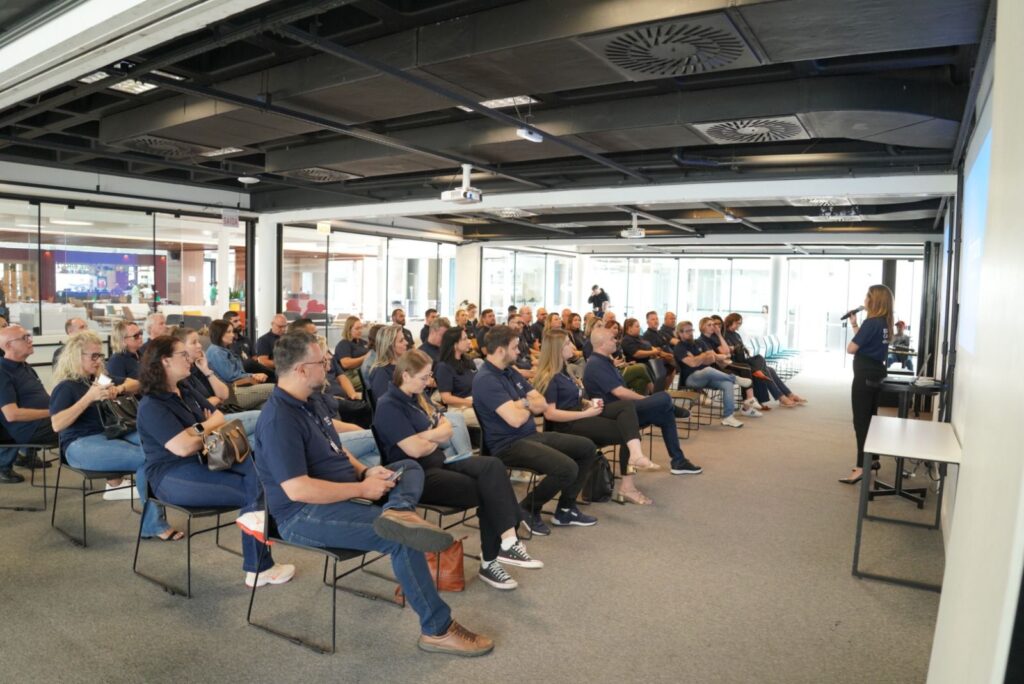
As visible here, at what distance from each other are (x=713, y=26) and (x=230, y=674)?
390 centimetres

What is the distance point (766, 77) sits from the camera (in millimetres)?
5383

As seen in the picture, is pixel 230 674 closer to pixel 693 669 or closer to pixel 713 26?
pixel 693 669

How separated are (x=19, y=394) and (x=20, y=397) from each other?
2cm

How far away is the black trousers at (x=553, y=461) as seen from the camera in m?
4.25

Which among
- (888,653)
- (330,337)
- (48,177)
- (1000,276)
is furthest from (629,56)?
(330,337)

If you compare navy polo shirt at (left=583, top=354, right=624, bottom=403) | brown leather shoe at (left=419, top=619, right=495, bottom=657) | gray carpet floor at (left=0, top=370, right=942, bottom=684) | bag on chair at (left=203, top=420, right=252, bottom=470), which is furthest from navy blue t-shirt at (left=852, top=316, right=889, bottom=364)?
bag on chair at (left=203, top=420, right=252, bottom=470)

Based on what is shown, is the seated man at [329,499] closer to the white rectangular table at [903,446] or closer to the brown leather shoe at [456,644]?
the brown leather shoe at [456,644]

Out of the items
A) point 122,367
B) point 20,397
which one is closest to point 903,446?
point 122,367

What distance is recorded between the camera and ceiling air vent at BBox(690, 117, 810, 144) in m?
5.58

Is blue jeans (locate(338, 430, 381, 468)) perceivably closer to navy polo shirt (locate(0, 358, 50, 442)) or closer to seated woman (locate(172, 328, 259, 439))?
seated woman (locate(172, 328, 259, 439))

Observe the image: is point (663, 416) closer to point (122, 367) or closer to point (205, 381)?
point (205, 381)

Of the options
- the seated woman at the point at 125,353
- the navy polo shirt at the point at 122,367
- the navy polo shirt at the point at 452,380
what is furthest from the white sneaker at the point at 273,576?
the navy polo shirt at the point at 452,380

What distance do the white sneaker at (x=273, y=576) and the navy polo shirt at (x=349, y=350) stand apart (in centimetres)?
406

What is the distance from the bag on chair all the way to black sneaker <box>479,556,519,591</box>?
4.55 feet
